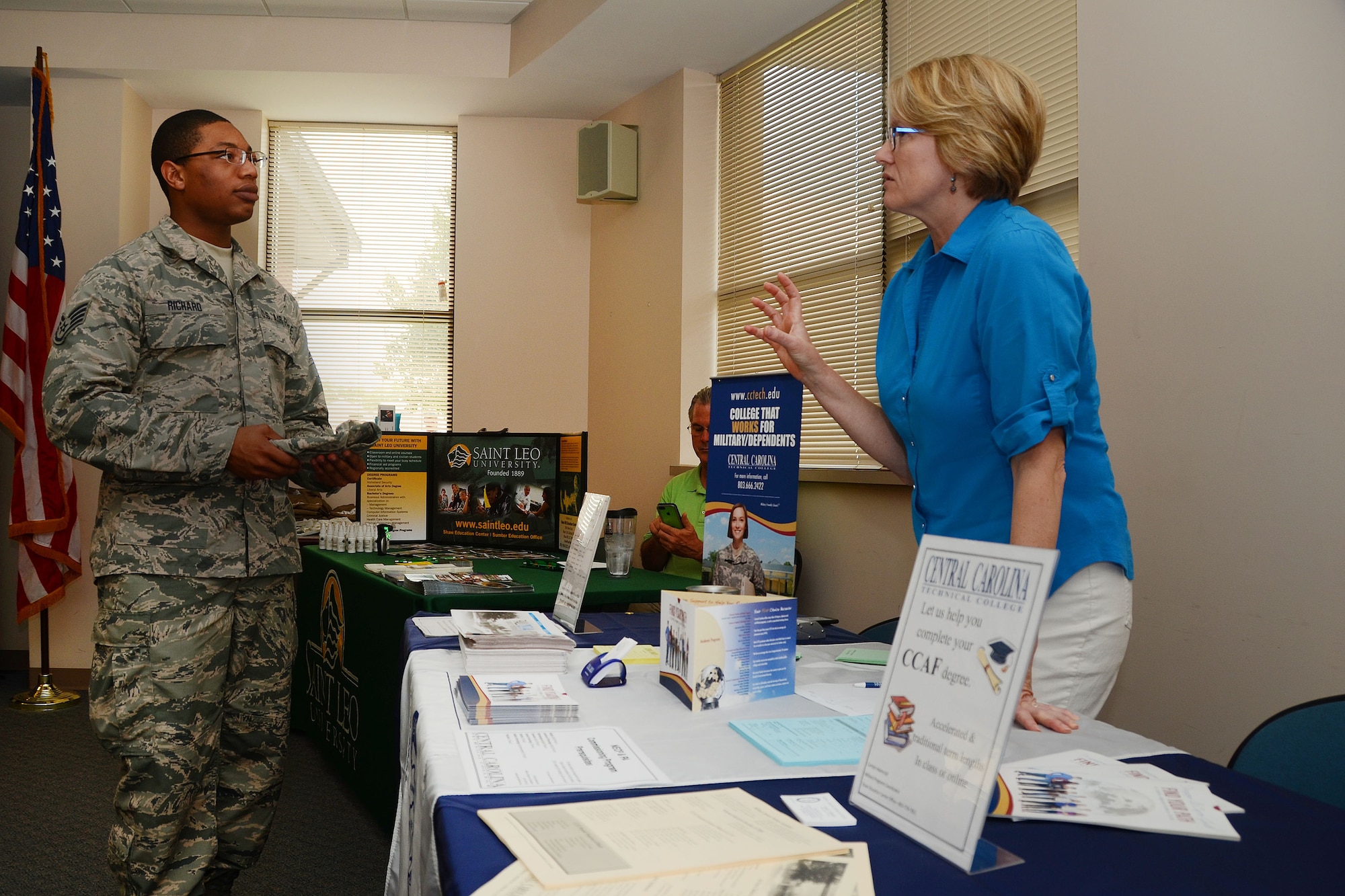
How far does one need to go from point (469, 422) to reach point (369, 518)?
1521mm

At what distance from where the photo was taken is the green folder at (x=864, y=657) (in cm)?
155

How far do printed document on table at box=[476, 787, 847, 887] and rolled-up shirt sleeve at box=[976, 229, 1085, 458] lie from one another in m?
0.59

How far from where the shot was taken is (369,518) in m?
3.52

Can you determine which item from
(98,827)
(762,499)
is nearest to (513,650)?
(762,499)

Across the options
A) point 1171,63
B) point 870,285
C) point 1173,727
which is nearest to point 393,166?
point 870,285

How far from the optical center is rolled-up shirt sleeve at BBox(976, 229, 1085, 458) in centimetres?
114

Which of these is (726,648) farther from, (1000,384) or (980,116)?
(980,116)

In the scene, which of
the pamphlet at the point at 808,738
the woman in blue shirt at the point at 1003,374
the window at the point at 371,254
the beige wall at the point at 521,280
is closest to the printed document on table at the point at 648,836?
the pamphlet at the point at 808,738

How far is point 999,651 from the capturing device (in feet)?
2.40

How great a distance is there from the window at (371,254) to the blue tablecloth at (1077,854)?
442 cm

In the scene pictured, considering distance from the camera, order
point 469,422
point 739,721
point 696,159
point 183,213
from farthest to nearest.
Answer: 1. point 469,422
2. point 696,159
3. point 183,213
4. point 739,721

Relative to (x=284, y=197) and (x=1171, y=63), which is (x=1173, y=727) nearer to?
(x=1171, y=63)

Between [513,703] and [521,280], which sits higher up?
[521,280]

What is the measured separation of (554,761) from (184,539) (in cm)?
128
